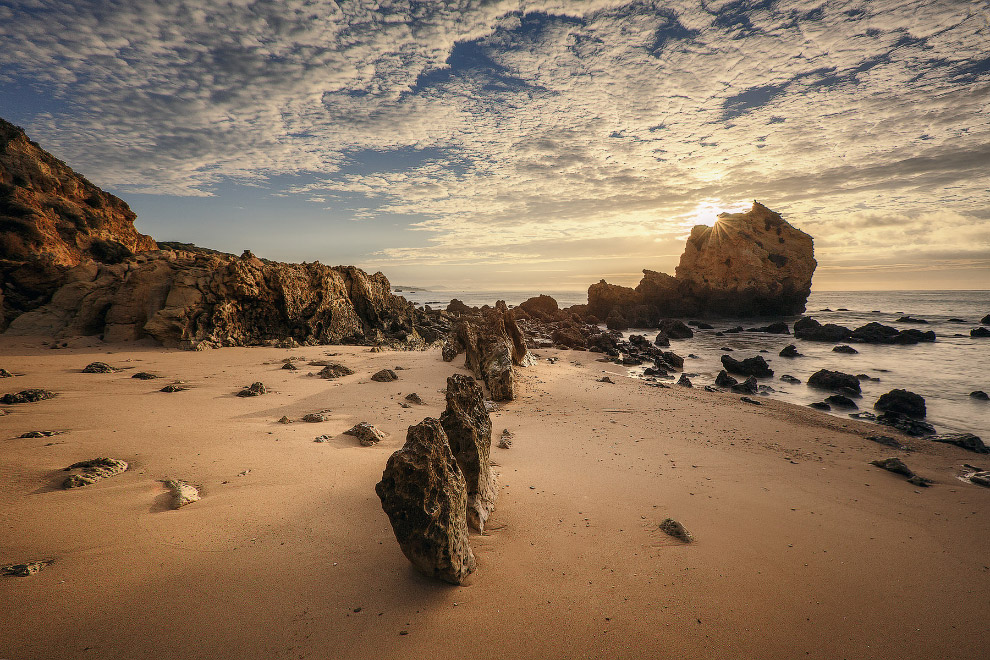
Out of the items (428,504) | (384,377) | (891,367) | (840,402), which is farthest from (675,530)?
(891,367)

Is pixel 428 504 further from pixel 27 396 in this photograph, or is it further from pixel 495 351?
pixel 27 396

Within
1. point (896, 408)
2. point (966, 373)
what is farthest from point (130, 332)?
point (966, 373)

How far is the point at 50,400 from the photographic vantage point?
23.8 feet

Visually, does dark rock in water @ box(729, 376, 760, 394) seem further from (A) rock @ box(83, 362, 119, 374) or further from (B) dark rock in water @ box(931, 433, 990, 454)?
(A) rock @ box(83, 362, 119, 374)

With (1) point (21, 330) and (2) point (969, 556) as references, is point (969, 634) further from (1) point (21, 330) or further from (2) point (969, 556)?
(1) point (21, 330)

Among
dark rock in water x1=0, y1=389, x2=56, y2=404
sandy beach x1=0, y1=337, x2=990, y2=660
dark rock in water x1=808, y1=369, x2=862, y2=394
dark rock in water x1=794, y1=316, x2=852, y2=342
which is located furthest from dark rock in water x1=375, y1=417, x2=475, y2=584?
dark rock in water x1=794, y1=316, x2=852, y2=342

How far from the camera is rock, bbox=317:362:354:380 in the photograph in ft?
37.7

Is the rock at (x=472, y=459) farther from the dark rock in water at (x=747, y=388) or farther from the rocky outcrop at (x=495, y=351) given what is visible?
the dark rock in water at (x=747, y=388)

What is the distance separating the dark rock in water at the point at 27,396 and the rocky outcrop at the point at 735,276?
162 feet

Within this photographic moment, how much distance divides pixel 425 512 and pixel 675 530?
3.33 meters

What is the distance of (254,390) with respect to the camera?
9000 mm

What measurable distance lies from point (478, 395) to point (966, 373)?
97.5 ft

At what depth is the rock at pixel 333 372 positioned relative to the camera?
1148 centimetres

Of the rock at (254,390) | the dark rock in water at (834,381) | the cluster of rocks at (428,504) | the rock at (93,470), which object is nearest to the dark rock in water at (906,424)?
the dark rock in water at (834,381)
